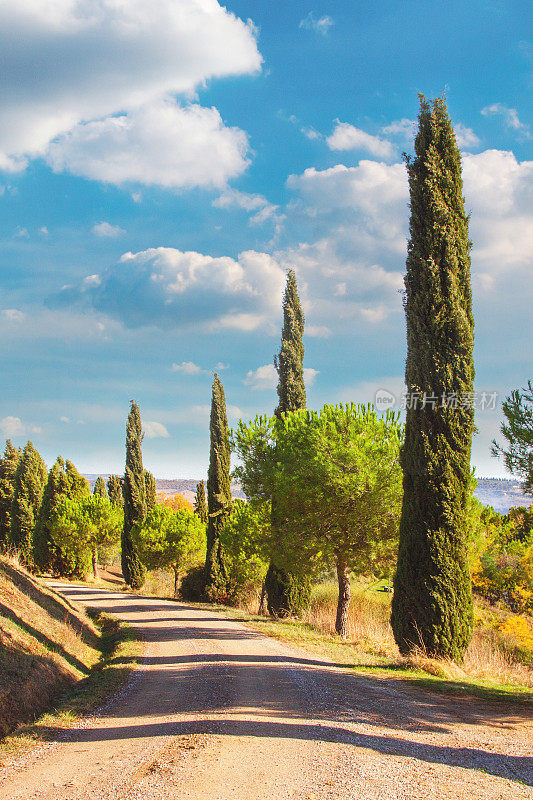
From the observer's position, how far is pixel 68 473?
45.9 meters

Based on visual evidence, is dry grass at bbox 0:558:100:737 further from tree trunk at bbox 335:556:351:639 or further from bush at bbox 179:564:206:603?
bush at bbox 179:564:206:603

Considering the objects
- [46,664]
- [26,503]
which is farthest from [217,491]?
[26,503]

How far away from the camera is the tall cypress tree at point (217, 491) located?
1158 inches

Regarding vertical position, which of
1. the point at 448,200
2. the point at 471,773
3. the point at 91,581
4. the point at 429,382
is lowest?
the point at 91,581

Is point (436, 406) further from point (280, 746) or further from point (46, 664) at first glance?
point (46, 664)

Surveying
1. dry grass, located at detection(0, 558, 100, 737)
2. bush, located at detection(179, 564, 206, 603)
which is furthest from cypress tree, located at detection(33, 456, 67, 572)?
dry grass, located at detection(0, 558, 100, 737)

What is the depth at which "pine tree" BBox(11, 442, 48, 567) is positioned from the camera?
44.2 metres

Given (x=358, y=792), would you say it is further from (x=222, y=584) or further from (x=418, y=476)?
(x=222, y=584)

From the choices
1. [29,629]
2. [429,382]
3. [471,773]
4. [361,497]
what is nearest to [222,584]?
[361,497]

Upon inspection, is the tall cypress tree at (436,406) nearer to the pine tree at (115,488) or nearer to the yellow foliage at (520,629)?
the yellow foliage at (520,629)

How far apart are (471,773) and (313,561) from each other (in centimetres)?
1274

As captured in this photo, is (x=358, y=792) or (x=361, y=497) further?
(x=361, y=497)

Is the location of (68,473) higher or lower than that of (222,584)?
higher

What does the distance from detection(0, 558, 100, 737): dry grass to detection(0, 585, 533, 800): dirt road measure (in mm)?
1214
